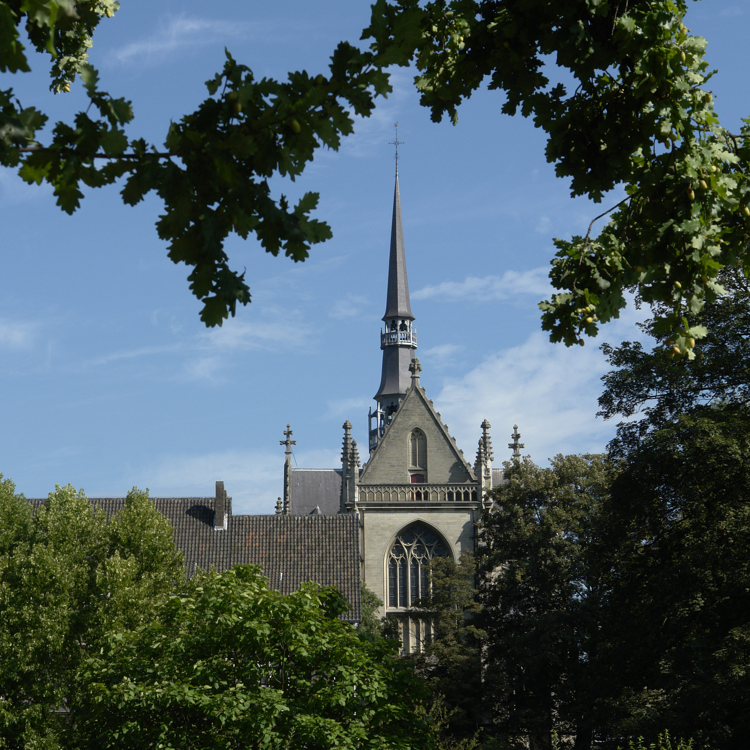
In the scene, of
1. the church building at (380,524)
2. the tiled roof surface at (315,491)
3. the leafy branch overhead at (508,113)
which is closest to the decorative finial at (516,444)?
the church building at (380,524)

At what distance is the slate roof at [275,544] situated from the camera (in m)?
40.5

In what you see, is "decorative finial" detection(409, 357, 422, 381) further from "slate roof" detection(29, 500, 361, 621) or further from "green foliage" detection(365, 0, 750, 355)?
"green foliage" detection(365, 0, 750, 355)

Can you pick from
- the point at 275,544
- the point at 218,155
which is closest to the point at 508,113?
the point at 218,155

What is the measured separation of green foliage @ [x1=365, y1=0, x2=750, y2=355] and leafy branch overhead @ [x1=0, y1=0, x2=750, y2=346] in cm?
1

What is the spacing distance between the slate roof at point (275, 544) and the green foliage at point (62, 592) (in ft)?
32.0

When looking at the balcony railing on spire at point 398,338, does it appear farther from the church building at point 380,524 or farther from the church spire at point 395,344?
the church building at point 380,524

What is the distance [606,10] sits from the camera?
6.46 meters

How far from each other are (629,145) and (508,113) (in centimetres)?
110

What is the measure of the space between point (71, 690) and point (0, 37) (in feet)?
83.3

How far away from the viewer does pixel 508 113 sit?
745 centimetres

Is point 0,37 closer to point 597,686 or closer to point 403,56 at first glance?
point 403,56

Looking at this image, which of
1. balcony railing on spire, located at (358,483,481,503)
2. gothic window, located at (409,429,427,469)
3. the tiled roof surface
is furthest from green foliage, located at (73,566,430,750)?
the tiled roof surface

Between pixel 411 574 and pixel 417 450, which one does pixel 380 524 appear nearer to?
pixel 411 574

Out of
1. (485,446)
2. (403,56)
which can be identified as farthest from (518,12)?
(485,446)
